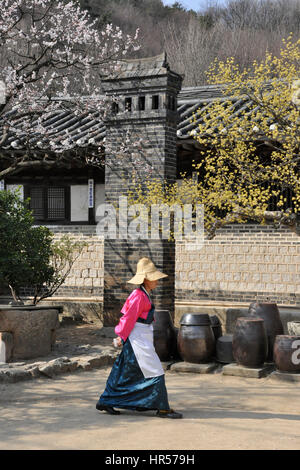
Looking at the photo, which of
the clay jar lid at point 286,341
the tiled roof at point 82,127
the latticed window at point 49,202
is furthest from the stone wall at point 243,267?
the clay jar lid at point 286,341

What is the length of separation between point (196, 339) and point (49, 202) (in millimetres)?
6473

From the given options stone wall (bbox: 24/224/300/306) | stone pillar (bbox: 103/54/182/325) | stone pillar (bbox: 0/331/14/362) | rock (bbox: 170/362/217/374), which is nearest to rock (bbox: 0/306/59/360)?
stone pillar (bbox: 0/331/14/362)

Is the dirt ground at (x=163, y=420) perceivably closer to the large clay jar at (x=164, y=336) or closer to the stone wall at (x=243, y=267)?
the large clay jar at (x=164, y=336)

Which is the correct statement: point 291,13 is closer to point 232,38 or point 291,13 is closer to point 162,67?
point 232,38

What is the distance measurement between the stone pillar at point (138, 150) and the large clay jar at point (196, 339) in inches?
86.8

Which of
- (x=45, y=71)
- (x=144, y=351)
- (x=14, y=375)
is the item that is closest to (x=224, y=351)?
(x=14, y=375)

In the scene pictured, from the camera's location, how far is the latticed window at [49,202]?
13711 mm

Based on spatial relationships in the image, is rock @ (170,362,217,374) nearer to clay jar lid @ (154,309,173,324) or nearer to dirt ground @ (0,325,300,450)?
dirt ground @ (0,325,300,450)

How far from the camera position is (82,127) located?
1302 centimetres

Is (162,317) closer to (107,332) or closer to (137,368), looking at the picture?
(107,332)

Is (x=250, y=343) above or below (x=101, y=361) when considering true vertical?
above

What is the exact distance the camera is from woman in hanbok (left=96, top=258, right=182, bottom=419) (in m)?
5.87

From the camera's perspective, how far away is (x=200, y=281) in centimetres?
1258

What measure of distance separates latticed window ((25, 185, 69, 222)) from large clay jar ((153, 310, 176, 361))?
5.43m
